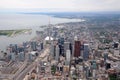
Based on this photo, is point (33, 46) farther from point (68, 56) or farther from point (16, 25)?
point (16, 25)

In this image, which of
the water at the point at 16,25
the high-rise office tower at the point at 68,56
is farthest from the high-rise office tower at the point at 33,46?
the high-rise office tower at the point at 68,56

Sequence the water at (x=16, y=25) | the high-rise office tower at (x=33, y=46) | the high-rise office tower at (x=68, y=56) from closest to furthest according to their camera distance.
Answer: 1. the high-rise office tower at (x=68, y=56)
2. the high-rise office tower at (x=33, y=46)
3. the water at (x=16, y=25)

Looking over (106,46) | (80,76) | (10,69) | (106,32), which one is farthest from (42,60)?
(106,32)

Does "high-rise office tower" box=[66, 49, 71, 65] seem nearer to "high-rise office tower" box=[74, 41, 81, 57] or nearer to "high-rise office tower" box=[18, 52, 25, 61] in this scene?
"high-rise office tower" box=[74, 41, 81, 57]

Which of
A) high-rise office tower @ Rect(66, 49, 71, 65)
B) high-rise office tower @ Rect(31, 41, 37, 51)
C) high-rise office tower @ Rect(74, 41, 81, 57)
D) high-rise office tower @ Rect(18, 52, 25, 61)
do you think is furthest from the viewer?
high-rise office tower @ Rect(31, 41, 37, 51)

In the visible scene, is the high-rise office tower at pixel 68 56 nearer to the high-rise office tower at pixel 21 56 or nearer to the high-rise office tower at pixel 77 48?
the high-rise office tower at pixel 77 48

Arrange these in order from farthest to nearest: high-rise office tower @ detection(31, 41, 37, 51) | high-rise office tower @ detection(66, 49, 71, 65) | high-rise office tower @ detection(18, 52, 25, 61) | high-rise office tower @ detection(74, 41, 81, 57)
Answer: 1. high-rise office tower @ detection(31, 41, 37, 51)
2. high-rise office tower @ detection(74, 41, 81, 57)
3. high-rise office tower @ detection(18, 52, 25, 61)
4. high-rise office tower @ detection(66, 49, 71, 65)

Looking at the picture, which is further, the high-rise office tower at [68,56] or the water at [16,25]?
the water at [16,25]

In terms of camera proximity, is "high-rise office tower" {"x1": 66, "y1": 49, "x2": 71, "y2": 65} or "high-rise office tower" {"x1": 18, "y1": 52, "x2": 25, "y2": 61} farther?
"high-rise office tower" {"x1": 18, "y1": 52, "x2": 25, "y2": 61}

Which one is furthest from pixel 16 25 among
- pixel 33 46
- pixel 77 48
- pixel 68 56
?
pixel 68 56

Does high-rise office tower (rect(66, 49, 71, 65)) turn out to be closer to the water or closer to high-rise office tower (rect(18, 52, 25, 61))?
high-rise office tower (rect(18, 52, 25, 61))

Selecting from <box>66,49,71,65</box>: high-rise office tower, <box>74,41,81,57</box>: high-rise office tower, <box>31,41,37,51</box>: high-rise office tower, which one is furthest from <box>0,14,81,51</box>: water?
<box>74,41,81,57</box>: high-rise office tower

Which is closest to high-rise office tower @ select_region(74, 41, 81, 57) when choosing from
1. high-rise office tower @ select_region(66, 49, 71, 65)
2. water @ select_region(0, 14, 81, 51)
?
high-rise office tower @ select_region(66, 49, 71, 65)
